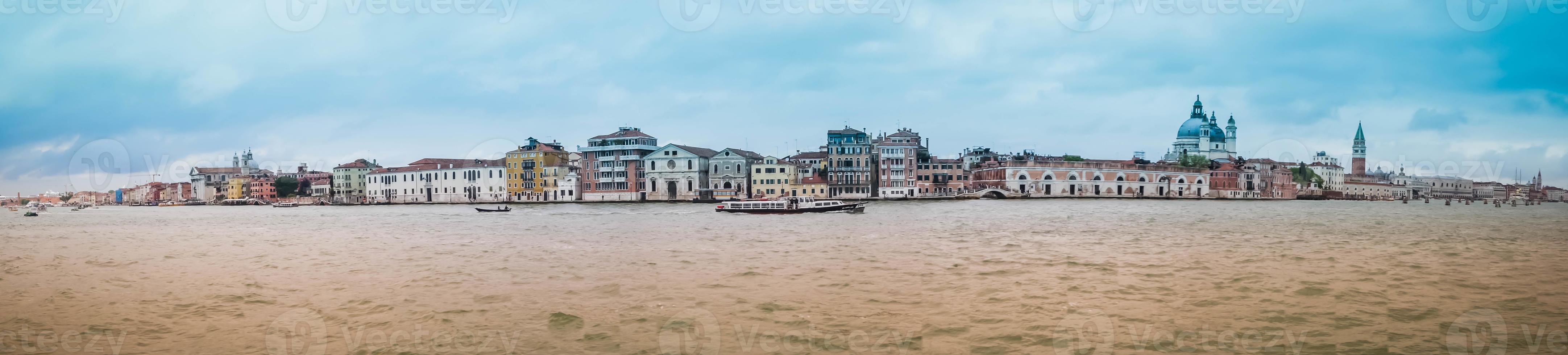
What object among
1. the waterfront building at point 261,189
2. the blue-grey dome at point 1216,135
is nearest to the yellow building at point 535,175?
the waterfront building at point 261,189

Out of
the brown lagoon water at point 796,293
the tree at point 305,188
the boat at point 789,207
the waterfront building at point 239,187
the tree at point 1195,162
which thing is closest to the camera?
the brown lagoon water at point 796,293

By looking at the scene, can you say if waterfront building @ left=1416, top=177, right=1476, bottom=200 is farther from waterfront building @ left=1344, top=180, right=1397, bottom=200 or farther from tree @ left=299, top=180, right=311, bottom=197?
tree @ left=299, top=180, right=311, bottom=197

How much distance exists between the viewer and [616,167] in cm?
7669

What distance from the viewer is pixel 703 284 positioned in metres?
12.8

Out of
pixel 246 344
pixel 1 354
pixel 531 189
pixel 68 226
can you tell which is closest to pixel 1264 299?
pixel 246 344

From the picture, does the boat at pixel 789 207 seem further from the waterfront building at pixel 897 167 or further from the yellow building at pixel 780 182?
the waterfront building at pixel 897 167

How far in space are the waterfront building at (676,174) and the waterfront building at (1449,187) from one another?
11356 centimetres

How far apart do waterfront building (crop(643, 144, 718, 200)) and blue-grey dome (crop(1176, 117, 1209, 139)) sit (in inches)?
3053

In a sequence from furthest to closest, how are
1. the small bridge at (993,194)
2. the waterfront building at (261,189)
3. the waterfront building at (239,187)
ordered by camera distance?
the waterfront building at (239,187)
the waterfront building at (261,189)
the small bridge at (993,194)

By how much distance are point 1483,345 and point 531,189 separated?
79.2m

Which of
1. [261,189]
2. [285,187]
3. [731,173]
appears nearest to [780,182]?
[731,173]

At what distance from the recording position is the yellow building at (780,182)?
71.6 m

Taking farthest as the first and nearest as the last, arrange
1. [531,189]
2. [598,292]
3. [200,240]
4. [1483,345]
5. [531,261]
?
[531,189] → [200,240] → [531,261] → [598,292] → [1483,345]

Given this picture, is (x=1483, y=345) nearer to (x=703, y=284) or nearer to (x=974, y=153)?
(x=703, y=284)
